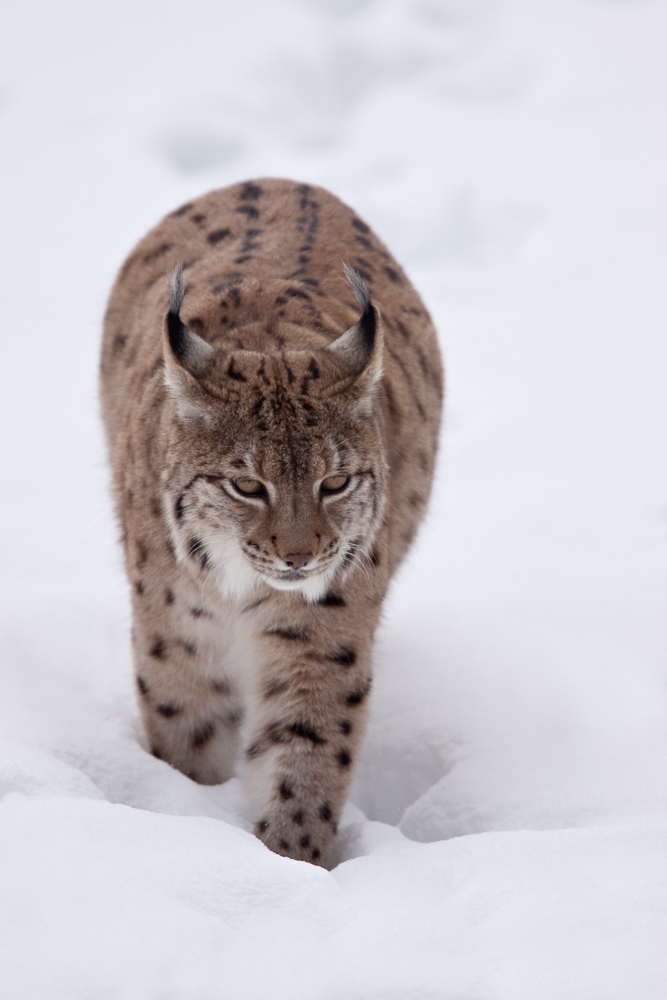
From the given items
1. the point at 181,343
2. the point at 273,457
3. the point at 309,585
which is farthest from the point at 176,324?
the point at 309,585

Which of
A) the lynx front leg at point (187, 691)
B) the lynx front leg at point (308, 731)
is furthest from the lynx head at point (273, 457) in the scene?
the lynx front leg at point (187, 691)

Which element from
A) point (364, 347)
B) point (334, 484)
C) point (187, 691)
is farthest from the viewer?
point (187, 691)

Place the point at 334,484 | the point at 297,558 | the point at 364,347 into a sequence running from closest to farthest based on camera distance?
1. the point at 297,558
2. the point at 334,484
3. the point at 364,347

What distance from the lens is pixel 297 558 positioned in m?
2.92

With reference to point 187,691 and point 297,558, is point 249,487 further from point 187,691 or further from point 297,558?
point 187,691

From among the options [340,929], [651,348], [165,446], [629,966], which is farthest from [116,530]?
[651,348]

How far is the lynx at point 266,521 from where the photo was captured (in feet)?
9.81

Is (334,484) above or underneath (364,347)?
underneath

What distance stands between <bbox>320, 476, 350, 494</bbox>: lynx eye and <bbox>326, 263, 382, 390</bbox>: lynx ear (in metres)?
0.32

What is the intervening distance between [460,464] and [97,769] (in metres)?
3.94

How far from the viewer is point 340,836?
3.39 m

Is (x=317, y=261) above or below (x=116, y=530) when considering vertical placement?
above

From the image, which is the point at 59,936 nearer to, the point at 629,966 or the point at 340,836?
the point at 629,966

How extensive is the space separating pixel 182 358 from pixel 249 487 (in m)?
0.44
